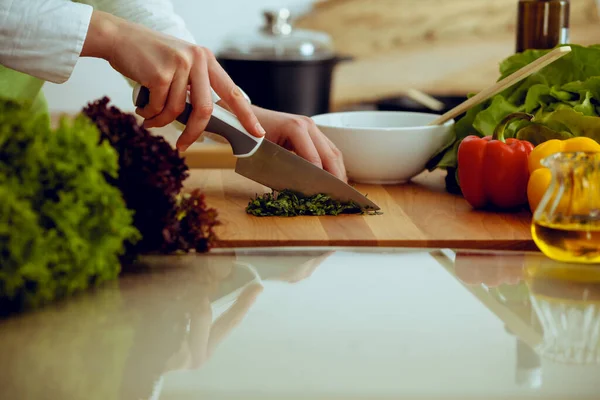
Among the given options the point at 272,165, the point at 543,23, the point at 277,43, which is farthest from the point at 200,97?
the point at 277,43

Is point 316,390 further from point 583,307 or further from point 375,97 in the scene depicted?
point 375,97

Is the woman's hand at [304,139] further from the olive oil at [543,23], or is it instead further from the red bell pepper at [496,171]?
the olive oil at [543,23]

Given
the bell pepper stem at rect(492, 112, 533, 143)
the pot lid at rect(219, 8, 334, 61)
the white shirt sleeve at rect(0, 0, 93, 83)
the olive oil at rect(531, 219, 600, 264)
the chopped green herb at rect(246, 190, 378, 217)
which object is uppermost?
the white shirt sleeve at rect(0, 0, 93, 83)

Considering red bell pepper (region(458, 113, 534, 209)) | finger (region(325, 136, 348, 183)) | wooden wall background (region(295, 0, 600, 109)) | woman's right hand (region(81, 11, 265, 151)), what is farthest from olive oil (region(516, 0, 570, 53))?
wooden wall background (region(295, 0, 600, 109))

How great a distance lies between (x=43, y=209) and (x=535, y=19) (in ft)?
4.16

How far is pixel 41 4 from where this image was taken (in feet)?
3.99

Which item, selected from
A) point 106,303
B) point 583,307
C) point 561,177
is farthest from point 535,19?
point 106,303

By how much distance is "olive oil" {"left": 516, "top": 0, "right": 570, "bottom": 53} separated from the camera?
1749mm

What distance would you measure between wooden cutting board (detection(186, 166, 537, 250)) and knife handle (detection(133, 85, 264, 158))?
0.10 metres

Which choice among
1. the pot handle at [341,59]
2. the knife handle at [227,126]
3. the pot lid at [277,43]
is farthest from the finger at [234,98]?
the pot lid at [277,43]

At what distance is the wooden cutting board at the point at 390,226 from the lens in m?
1.15

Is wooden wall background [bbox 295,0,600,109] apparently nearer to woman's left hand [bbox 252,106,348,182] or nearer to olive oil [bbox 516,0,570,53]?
olive oil [bbox 516,0,570,53]

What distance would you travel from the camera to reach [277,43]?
104 inches

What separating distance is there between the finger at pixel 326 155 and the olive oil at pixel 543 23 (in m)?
0.57
